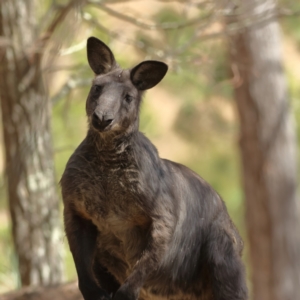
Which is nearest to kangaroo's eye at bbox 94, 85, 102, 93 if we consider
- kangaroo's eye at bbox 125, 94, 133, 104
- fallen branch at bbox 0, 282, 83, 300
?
kangaroo's eye at bbox 125, 94, 133, 104

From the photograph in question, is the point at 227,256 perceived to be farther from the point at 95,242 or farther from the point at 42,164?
the point at 42,164

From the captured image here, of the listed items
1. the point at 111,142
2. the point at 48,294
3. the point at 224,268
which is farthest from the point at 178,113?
the point at 111,142

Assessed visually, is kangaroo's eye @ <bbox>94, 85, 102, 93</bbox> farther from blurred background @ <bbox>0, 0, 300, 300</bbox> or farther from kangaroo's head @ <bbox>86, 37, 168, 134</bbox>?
blurred background @ <bbox>0, 0, 300, 300</bbox>

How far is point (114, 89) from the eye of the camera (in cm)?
362

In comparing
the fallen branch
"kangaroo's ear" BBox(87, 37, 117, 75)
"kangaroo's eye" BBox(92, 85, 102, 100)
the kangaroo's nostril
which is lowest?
the fallen branch

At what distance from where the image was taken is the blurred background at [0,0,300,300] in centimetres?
635

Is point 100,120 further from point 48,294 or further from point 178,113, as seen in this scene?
point 178,113

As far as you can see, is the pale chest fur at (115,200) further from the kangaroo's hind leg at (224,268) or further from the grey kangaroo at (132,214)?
the kangaroo's hind leg at (224,268)

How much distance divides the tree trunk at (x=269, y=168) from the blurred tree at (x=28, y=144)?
4.15m

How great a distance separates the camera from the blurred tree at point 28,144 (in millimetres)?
6344

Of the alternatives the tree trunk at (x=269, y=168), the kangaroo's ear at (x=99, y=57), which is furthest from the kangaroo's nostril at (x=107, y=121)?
the tree trunk at (x=269, y=168)

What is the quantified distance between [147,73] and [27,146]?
112 inches

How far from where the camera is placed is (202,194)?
421cm

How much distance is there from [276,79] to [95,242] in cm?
674
